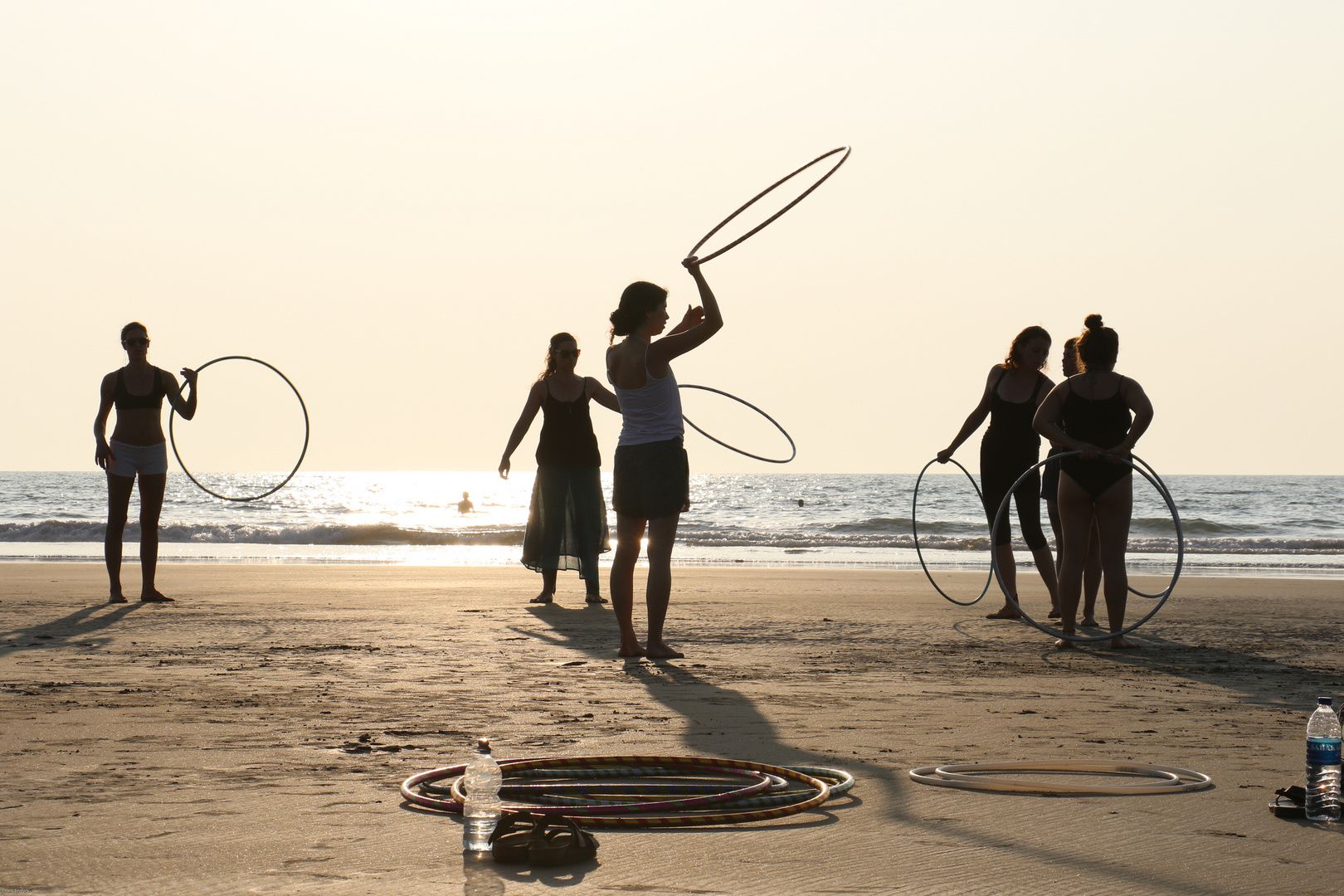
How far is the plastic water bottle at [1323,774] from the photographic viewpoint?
3.17 m

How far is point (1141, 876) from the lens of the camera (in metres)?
2.69

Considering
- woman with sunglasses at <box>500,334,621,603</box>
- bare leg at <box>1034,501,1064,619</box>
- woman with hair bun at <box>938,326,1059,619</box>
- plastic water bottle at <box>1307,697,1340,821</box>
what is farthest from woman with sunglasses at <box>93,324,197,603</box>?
plastic water bottle at <box>1307,697,1340,821</box>

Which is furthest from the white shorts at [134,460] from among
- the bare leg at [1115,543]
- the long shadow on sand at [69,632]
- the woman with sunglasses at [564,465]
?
the bare leg at [1115,543]

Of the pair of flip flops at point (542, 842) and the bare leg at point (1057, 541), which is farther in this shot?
the bare leg at point (1057, 541)

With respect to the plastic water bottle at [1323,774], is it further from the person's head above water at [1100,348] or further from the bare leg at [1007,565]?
the bare leg at [1007,565]

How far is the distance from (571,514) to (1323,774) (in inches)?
283

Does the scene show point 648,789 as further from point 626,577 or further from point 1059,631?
point 1059,631

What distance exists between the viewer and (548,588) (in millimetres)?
10039

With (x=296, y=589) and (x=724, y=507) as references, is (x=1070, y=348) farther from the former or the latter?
(x=724, y=507)

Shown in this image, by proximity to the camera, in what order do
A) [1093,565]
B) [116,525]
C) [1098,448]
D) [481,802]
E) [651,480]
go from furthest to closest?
[116,525], [1093,565], [1098,448], [651,480], [481,802]

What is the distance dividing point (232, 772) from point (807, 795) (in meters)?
1.67

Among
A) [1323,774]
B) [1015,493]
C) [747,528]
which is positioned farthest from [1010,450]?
[747,528]

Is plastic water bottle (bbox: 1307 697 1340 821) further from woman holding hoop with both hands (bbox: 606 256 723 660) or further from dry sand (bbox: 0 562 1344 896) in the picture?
woman holding hoop with both hands (bbox: 606 256 723 660)

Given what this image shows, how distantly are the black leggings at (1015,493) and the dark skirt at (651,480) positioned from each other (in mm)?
3024
